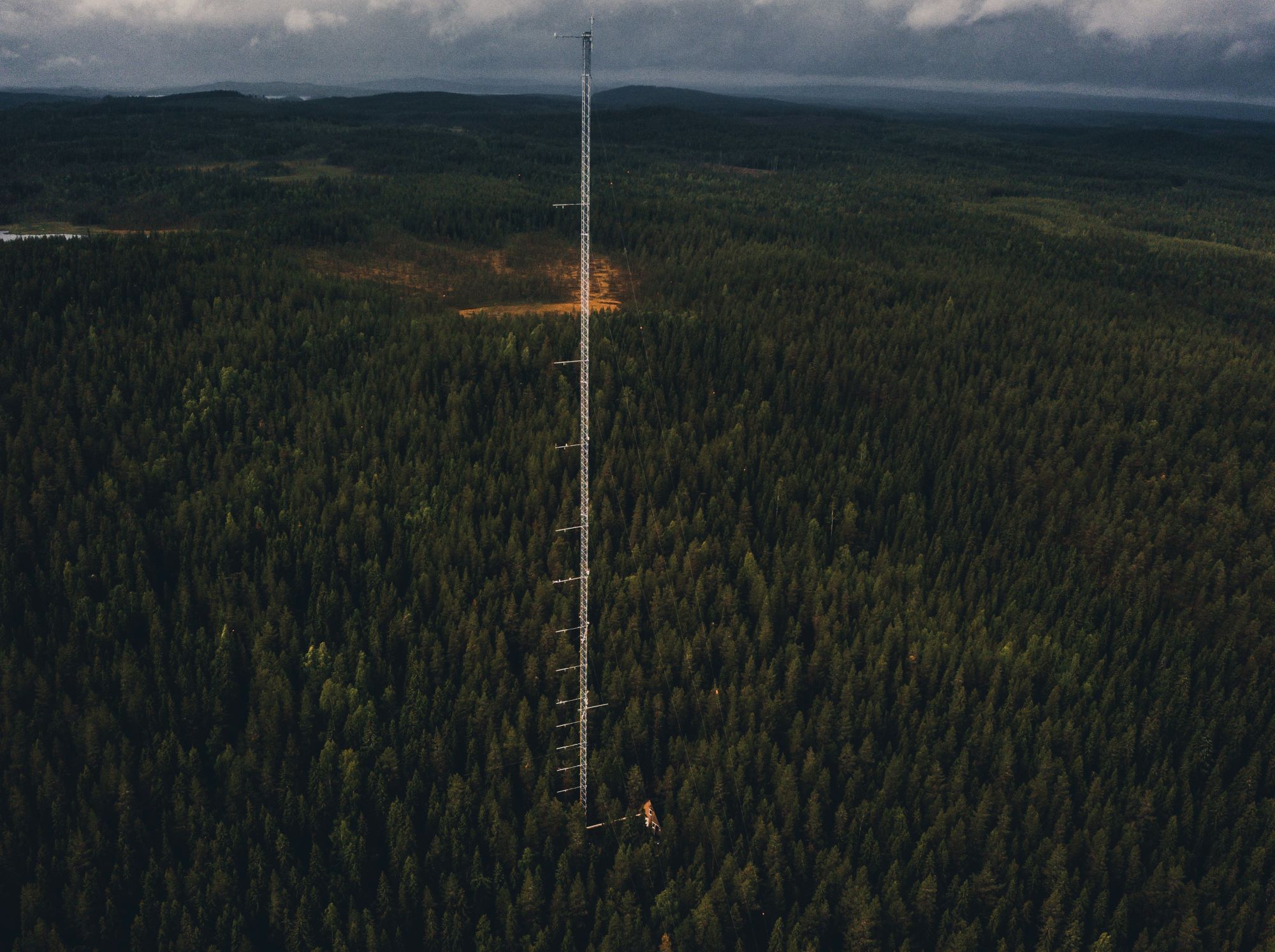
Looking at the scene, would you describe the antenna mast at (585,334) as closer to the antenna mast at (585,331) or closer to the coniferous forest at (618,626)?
the antenna mast at (585,331)

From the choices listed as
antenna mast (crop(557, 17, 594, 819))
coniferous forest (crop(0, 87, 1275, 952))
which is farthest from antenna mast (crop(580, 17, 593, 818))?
coniferous forest (crop(0, 87, 1275, 952))

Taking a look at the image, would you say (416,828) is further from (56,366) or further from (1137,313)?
(1137,313)

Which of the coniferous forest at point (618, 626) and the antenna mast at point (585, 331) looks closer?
the antenna mast at point (585, 331)

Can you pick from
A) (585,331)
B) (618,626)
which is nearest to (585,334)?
(585,331)

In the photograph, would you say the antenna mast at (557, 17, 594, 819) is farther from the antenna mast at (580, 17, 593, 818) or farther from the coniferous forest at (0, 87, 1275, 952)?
the coniferous forest at (0, 87, 1275, 952)

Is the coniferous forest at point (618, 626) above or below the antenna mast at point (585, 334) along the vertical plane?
below

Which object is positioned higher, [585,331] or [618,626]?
[585,331]

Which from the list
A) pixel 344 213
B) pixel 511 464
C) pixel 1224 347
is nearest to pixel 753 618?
pixel 511 464

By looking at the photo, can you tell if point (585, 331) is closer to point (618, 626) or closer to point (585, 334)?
point (585, 334)

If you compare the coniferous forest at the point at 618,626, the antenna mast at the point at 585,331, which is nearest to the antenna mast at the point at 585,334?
the antenna mast at the point at 585,331
